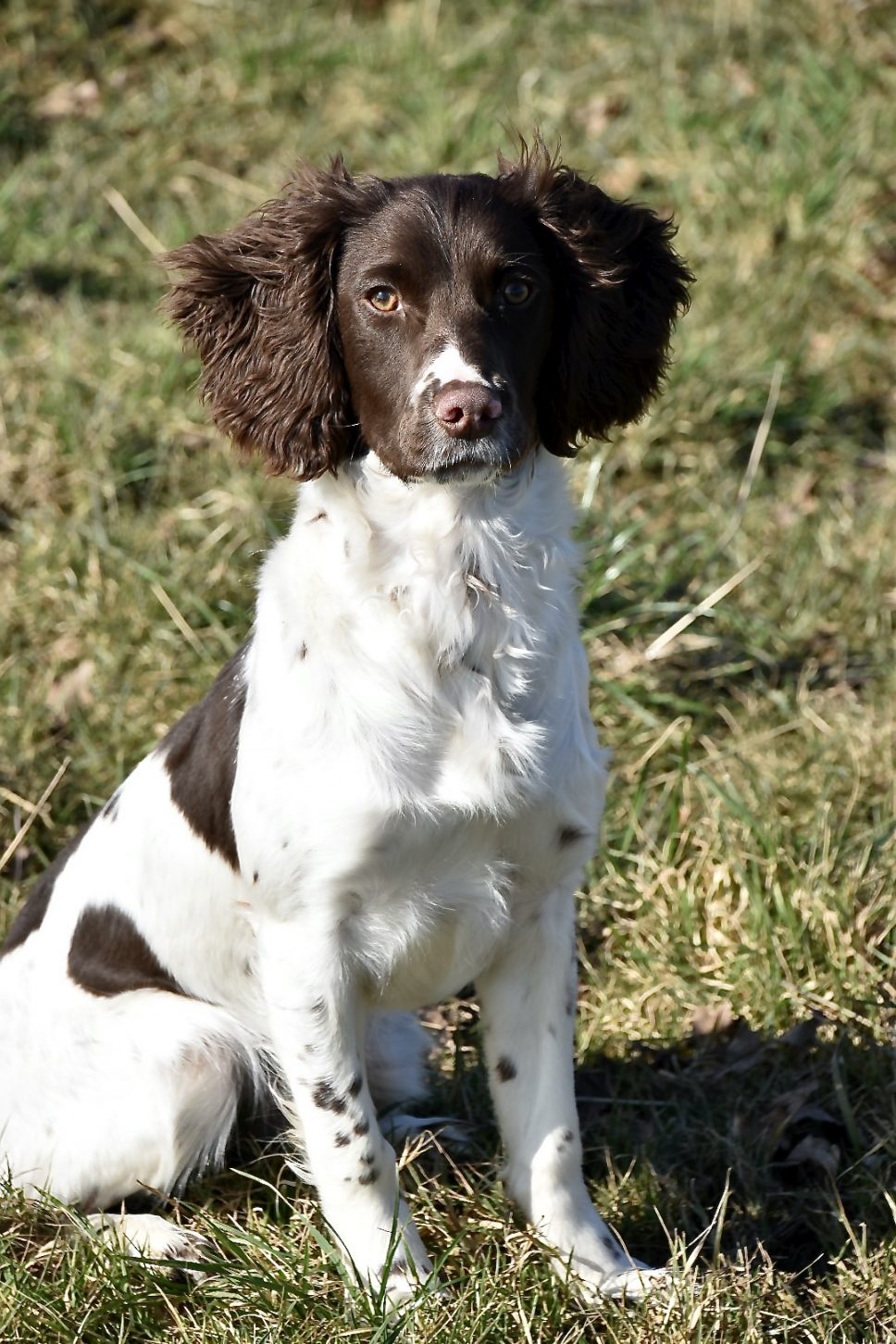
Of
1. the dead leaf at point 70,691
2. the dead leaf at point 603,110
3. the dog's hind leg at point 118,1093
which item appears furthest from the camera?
the dead leaf at point 603,110

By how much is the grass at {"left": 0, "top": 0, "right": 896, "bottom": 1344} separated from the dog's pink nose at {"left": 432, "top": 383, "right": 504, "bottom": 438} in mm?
1308

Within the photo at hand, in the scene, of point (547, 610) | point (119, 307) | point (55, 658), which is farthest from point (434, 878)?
point (119, 307)

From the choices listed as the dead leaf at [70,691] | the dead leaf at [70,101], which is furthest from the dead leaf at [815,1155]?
the dead leaf at [70,101]

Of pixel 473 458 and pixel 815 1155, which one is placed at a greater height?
pixel 473 458

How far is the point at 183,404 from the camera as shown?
5.12 meters

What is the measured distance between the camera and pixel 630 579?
4570 mm

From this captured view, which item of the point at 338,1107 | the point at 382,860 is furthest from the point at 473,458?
the point at 338,1107

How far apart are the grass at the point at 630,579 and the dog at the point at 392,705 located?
19cm

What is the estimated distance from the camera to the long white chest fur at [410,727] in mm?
2639

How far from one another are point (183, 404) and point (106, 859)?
2.34 meters

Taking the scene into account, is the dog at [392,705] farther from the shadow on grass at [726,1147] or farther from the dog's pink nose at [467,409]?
the shadow on grass at [726,1147]

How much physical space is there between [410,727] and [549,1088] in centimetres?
72

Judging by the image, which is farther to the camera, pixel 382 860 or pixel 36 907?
pixel 36 907

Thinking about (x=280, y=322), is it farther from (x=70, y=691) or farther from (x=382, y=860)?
(x=70, y=691)
